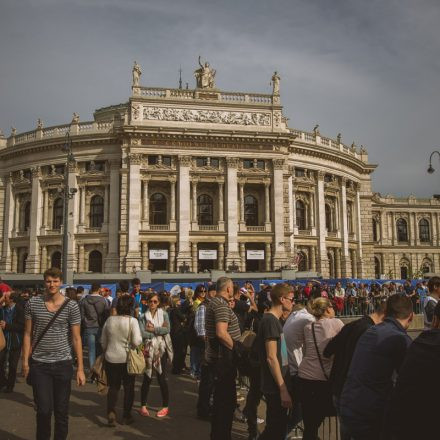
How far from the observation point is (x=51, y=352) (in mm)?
5965

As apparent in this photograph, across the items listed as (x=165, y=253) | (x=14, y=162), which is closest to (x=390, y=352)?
(x=165, y=253)

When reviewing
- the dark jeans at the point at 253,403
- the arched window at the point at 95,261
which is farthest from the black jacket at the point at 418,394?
the arched window at the point at 95,261

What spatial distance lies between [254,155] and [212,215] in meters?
6.20

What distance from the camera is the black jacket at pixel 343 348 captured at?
15.9 feet

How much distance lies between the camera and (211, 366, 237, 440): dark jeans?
6.04 meters

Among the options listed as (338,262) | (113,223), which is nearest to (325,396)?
(113,223)

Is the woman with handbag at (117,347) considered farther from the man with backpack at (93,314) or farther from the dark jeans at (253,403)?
the man with backpack at (93,314)

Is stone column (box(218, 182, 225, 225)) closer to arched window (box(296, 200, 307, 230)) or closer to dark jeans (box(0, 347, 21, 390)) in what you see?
arched window (box(296, 200, 307, 230))

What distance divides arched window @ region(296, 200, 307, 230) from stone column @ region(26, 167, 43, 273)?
2296 cm

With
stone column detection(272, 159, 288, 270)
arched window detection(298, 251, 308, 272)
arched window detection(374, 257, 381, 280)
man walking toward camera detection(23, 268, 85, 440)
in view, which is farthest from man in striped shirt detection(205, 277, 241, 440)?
arched window detection(374, 257, 381, 280)

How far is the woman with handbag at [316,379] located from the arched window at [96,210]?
124ft

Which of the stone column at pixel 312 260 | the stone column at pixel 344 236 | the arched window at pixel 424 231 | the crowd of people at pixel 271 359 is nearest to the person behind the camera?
the crowd of people at pixel 271 359

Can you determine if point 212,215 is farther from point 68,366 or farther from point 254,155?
point 68,366

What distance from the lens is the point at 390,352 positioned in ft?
12.8
